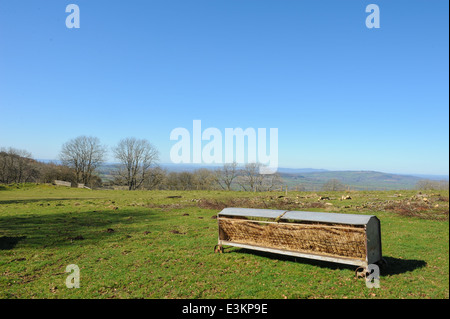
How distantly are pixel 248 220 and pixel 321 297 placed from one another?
4.20 meters

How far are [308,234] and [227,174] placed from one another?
8247 centimetres

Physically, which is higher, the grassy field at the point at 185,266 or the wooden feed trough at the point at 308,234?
the wooden feed trough at the point at 308,234

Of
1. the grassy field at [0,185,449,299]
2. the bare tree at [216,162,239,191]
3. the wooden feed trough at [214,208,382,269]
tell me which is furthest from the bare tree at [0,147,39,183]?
the wooden feed trough at [214,208,382,269]

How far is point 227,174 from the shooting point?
302 ft

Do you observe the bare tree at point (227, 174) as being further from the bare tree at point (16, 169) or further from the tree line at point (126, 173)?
the bare tree at point (16, 169)

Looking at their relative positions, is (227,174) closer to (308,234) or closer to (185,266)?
(185,266)

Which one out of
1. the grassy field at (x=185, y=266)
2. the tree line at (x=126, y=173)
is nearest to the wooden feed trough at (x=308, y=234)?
the grassy field at (x=185, y=266)

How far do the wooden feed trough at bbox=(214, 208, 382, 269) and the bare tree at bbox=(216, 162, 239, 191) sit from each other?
77.3 meters

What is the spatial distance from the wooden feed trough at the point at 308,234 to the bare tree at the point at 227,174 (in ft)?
253

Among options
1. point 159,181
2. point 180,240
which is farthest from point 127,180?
point 180,240

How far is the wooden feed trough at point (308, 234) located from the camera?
28.1 ft

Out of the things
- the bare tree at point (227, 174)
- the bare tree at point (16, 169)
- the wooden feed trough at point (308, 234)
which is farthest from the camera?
the bare tree at point (227, 174)

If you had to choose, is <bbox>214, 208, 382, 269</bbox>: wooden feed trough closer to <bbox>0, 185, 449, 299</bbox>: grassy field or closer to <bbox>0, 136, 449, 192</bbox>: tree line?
<bbox>0, 185, 449, 299</bbox>: grassy field
